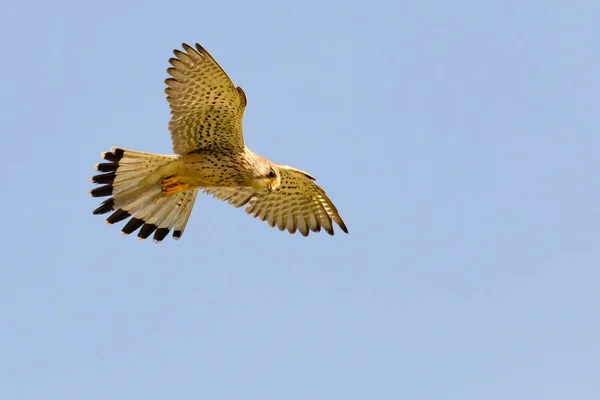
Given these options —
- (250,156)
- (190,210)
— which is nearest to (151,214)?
(190,210)

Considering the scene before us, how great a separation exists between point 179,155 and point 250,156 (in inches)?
37.7

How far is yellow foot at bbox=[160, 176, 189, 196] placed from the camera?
16.2m

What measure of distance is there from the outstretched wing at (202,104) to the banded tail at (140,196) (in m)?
0.42

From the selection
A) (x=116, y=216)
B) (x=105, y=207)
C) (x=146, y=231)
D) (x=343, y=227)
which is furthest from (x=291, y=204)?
(x=105, y=207)

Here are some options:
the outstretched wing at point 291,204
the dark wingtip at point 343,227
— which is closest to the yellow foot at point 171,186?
the outstretched wing at point 291,204

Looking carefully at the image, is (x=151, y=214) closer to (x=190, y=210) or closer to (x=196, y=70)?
(x=190, y=210)

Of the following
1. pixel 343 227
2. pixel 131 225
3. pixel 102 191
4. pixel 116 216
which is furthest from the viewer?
pixel 343 227

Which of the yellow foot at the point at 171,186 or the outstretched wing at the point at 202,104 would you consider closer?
the outstretched wing at the point at 202,104

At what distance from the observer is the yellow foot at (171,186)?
1620 centimetres

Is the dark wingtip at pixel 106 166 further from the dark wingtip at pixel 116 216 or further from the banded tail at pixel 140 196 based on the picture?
the dark wingtip at pixel 116 216

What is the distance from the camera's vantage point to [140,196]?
16516mm

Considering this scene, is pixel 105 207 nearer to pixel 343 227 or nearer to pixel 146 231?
pixel 146 231

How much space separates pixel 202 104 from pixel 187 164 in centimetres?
87

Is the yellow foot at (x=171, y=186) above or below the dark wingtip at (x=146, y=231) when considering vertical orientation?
above
